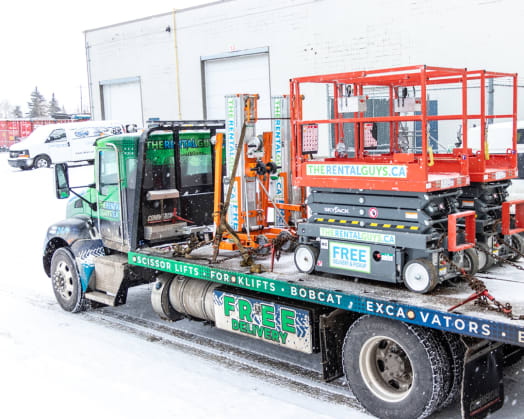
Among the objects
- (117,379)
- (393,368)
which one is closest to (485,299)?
(393,368)

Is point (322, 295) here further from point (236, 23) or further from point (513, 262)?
point (236, 23)

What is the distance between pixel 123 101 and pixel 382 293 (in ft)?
84.0

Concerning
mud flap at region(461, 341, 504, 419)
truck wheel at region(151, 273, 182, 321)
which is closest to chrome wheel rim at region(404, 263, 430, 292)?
mud flap at region(461, 341, 504, 419)

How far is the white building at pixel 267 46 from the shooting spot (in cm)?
1708

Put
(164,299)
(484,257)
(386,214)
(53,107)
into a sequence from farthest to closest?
1. (53,107)
2. (164,299)
3. (484,257)
4. (386,214)

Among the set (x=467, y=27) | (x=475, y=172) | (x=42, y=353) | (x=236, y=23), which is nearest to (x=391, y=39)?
(x=467, y=27)

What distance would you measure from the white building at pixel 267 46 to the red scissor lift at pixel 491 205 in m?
10.7

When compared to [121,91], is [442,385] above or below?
below

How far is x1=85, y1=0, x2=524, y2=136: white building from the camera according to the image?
17078 mm

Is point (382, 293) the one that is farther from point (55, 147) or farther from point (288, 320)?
point (55, 147)

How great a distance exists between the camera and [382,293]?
542 centimetres

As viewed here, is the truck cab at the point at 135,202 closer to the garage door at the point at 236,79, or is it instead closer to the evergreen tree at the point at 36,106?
the garage door at the point at 236,79

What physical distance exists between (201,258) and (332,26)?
14667 millimetres

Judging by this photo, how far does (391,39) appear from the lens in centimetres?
1856
